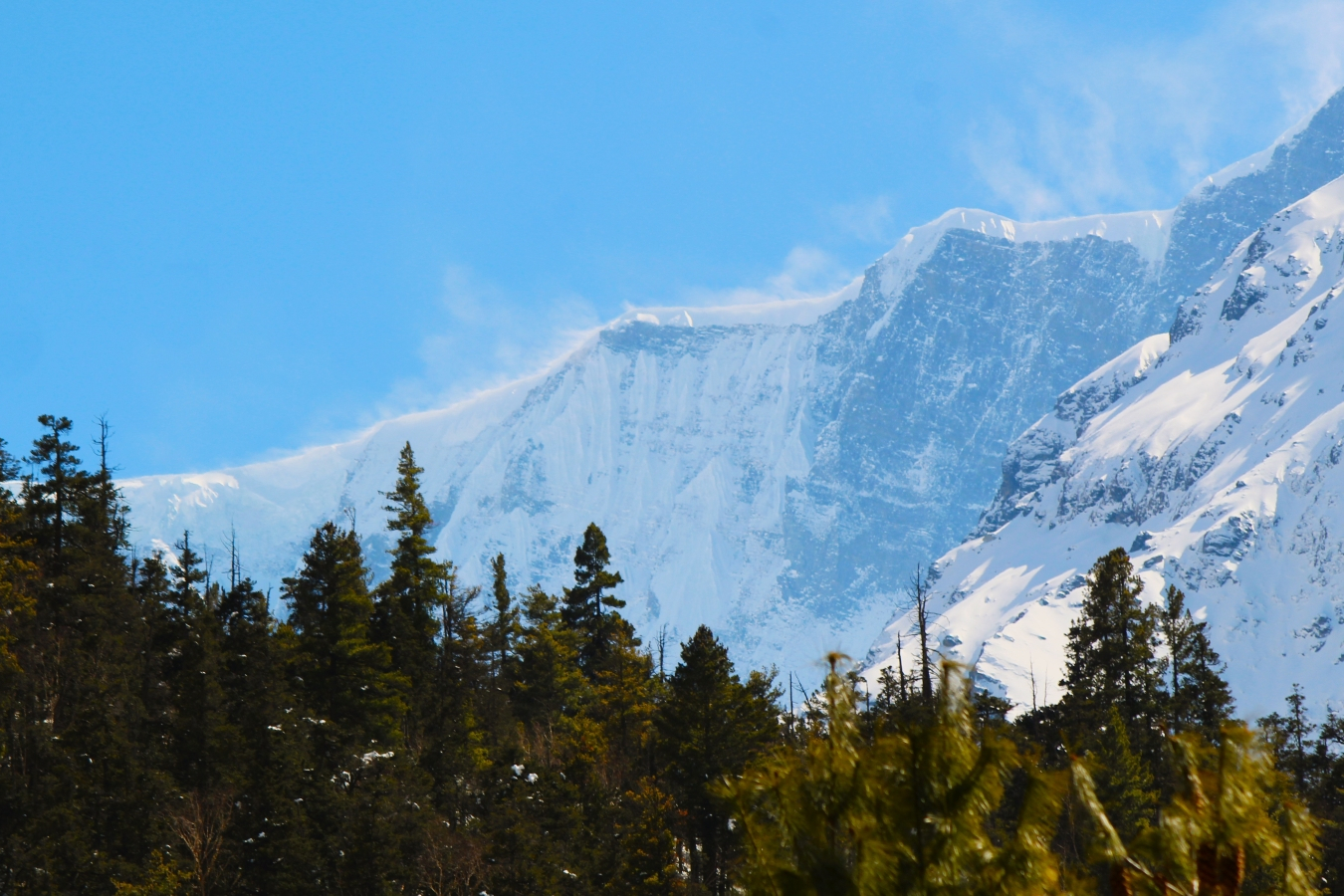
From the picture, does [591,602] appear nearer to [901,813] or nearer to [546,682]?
[546,682]

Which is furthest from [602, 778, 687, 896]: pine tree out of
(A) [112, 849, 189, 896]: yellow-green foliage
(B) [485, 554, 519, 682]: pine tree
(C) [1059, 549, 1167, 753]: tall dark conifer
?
(B) [485, 554, 519, 682]: pine tree

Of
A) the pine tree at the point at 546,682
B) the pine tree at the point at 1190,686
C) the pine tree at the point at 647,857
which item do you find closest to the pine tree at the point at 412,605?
the pine tree at the point at 546,682

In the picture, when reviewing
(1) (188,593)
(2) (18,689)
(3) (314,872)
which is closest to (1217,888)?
(3) (314,872)

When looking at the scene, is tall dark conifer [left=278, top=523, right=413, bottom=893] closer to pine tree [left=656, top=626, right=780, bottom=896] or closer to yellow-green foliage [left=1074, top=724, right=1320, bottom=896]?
pine tree [left=656, top=626, right=780, bottom=896]

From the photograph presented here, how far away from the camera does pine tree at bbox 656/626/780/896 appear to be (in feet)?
151

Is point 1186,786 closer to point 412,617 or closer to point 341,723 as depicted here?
point 341,723

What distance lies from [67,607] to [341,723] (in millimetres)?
11239

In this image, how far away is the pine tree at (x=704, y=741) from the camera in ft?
151

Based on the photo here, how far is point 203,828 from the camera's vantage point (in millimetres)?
36031

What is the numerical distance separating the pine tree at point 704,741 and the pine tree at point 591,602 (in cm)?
2610

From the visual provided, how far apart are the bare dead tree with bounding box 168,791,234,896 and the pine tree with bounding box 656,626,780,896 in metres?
16.7

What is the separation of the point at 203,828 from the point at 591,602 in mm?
44466

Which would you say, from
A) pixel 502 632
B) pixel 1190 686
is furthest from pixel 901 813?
pixel 502 632

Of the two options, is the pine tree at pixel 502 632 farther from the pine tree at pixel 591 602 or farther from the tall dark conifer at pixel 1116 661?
the tall dark conifer at pixel 1116 661
